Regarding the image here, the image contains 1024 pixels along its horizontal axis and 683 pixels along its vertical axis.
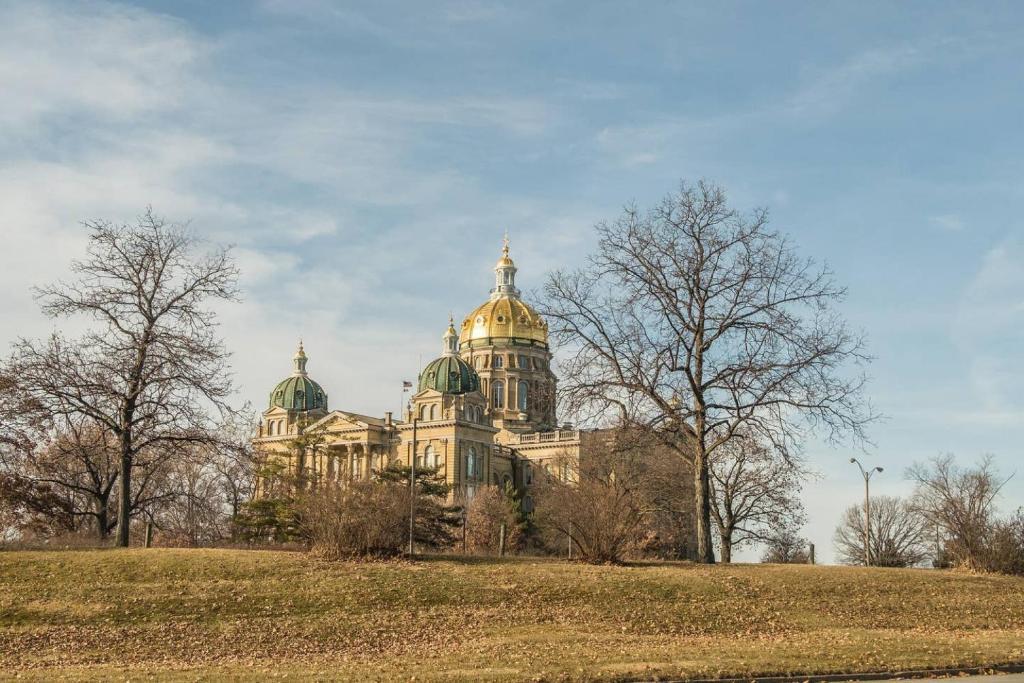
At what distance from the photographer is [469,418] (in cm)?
10344

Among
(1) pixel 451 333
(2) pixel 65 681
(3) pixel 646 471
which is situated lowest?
(2) pixel 65 681

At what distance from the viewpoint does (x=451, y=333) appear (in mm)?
112562

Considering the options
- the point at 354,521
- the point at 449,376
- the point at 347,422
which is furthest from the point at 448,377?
the point at 354,521

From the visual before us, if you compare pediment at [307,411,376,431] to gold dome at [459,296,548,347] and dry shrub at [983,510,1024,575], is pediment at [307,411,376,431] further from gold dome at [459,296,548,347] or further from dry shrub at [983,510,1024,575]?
dry shrub at [983,510,1024,575]

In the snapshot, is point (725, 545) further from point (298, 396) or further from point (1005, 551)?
point (298, 396)

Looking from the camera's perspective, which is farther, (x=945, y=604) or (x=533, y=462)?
(x=533, y=462)

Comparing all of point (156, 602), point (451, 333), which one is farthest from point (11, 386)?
point (451, 333)

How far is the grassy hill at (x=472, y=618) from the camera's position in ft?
67.3

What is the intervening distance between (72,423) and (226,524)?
108ft

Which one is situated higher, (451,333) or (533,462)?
(451,333)

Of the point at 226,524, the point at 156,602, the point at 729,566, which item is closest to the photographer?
the point at 156,602

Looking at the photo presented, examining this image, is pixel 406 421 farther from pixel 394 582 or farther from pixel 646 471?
pixel 394 582

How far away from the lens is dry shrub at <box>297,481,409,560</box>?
102ft

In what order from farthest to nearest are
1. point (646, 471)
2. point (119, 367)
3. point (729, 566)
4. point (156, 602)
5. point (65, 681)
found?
point (646, 471)
point (119, 367)
point (729, 566)
point (156, 602)
point (65, 681)
